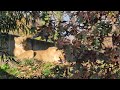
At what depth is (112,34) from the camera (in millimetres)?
3045

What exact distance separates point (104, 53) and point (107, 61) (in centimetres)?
9

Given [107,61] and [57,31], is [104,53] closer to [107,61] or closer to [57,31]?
[107,61]

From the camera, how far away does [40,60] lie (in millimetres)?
7441

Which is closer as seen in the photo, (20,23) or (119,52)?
(119,52)

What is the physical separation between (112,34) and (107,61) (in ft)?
0.95
